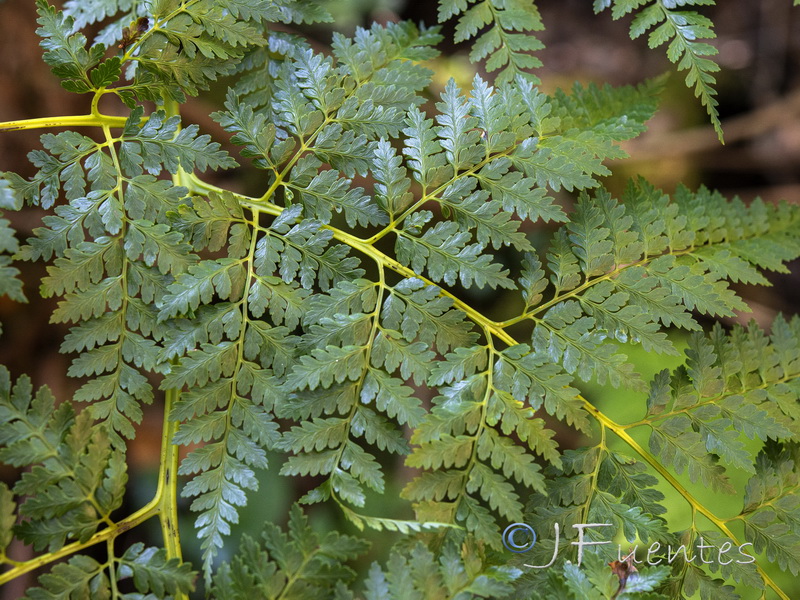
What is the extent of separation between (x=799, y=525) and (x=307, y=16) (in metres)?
1.73

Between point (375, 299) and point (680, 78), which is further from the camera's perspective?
point (680, 78)

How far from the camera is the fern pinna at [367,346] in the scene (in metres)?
1.32

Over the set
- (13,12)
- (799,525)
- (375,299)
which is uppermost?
(13,12)

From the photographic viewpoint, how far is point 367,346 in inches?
54.8

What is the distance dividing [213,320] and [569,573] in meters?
0.96

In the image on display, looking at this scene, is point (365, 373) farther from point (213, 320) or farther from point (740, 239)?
point (740, 239)

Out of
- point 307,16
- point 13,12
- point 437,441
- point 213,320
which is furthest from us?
point 13,12

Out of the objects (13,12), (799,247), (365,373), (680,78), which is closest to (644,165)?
(680,78)

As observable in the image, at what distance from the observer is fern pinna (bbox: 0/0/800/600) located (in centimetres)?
132

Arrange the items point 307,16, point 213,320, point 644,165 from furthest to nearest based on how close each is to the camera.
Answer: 1. point 644,165
2. point 307,16
3. point 213,320

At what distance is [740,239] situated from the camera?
1.64 meters

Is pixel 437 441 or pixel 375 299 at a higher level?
pixel 375 299

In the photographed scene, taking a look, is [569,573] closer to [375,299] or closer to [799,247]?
[375,299]

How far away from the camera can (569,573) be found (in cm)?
132
